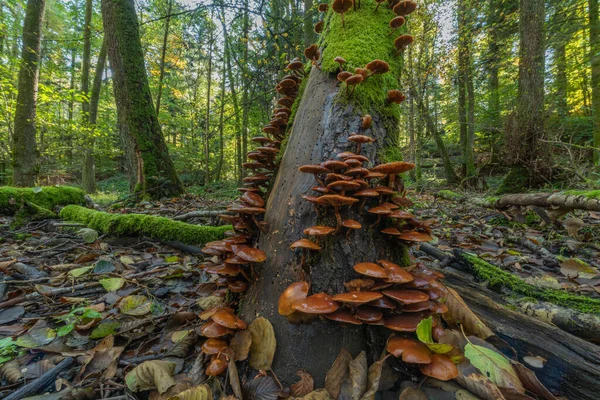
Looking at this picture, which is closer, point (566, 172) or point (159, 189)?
point (566, 172)

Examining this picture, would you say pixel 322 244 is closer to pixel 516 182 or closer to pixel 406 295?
pixel 406 295

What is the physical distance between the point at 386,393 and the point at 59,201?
592 centimetres

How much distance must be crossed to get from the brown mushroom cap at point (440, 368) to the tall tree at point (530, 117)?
696cm

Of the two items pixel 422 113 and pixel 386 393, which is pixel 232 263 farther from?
pixel 422 113

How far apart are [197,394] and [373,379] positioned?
80 cm

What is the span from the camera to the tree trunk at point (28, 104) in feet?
25.0

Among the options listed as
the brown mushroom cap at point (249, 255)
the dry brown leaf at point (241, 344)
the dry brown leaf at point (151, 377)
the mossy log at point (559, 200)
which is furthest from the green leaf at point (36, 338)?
the mossy log at point (559, 200)

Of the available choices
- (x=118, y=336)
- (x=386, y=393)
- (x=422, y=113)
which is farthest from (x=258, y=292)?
(x=422, y=113)

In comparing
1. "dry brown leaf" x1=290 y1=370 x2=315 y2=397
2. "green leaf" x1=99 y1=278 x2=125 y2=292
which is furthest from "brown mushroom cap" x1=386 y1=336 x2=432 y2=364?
"green leaf" x1=99 y1=278 x2=125 y2=292

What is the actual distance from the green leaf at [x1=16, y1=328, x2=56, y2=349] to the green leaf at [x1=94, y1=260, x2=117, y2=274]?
2.77 feet

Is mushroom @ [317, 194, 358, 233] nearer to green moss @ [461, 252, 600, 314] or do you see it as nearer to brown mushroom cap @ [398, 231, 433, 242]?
brown mushroom cap @ [398, 231, 433, 242]

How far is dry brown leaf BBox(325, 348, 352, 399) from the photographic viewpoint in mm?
1254

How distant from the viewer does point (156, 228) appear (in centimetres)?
342

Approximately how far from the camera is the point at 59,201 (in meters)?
4.83
